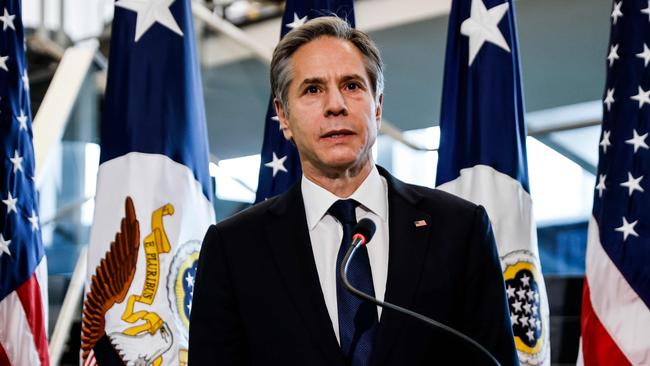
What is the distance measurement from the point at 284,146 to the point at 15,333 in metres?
1.14

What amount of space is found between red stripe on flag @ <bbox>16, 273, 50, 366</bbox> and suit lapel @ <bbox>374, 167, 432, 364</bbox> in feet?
5.52

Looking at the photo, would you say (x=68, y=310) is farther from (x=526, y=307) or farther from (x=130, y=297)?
(x=526, y=307)

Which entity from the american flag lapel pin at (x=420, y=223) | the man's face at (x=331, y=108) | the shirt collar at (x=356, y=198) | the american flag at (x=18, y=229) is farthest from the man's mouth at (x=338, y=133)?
the american flag at (x=18, y=229)

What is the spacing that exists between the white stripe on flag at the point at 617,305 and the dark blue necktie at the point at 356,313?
1.45 metres

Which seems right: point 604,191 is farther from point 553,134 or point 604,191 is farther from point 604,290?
point 553,134

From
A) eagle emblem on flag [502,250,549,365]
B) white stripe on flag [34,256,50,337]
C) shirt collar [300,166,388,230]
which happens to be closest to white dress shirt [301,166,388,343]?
shirt collar [300,166,388,230]

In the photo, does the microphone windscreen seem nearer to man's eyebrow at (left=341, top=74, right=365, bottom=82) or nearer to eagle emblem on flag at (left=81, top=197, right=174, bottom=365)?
man's eyebrow at (left=341, top=74, right=365, bottom=82)

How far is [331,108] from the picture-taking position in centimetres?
193

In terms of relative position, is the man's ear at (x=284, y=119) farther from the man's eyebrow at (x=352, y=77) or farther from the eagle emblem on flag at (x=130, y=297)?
the eagle emblem on flag at (x=130, y=297)

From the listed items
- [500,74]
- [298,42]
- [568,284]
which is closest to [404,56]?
[568,284]

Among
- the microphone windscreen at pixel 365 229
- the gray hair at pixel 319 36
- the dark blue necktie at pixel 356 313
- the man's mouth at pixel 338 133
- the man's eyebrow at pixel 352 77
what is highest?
the gray hair at pixel 319 36

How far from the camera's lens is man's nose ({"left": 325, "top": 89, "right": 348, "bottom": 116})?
1.93 metres

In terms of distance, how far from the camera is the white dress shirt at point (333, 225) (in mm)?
1884

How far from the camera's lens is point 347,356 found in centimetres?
175
